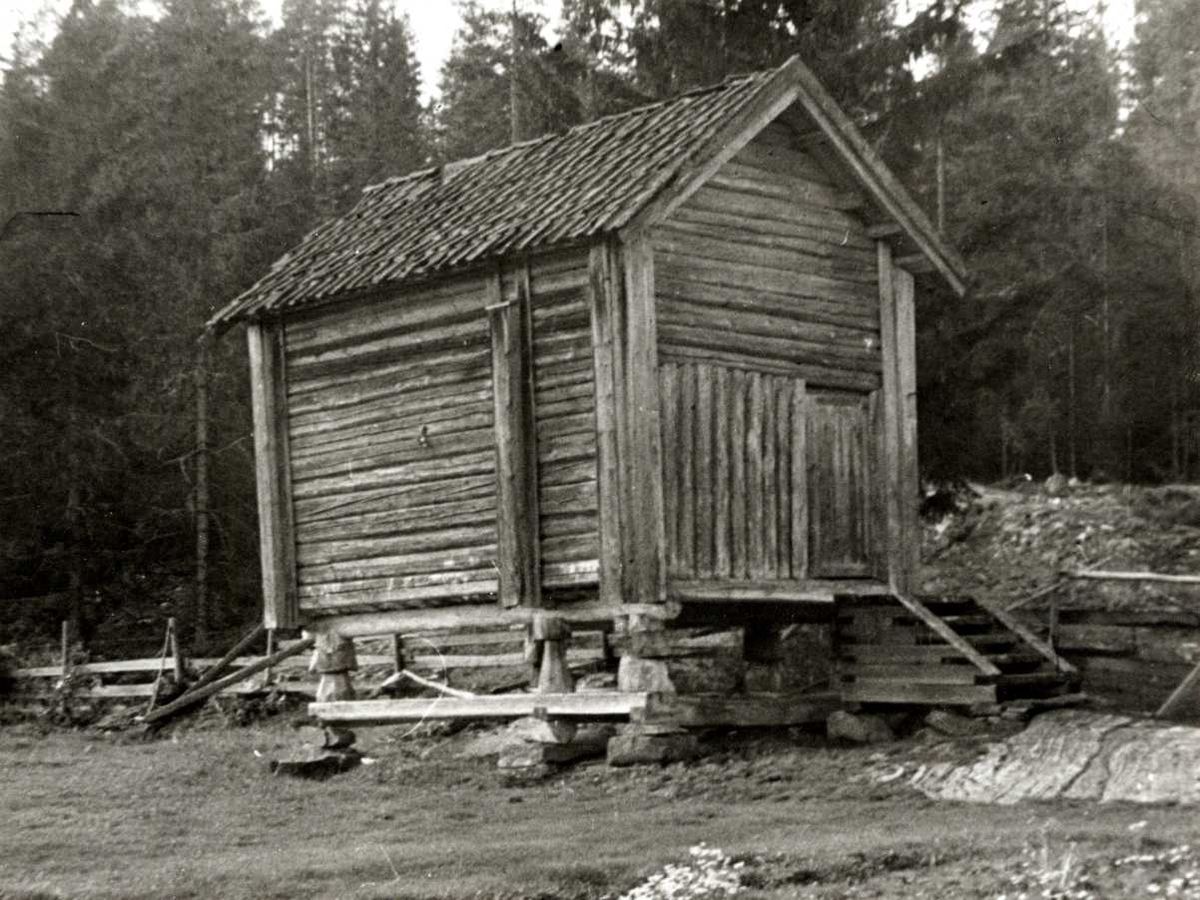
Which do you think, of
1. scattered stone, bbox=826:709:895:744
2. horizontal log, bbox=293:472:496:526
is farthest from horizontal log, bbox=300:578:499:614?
scattered stone, bbox=826:709:895:744

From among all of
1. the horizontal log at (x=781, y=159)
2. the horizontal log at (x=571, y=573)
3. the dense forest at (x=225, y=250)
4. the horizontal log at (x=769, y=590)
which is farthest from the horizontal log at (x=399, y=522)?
the dense forest at (x=225, y=250)

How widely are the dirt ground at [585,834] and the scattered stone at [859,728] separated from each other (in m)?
0.20

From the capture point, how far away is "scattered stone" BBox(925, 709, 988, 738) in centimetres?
1609

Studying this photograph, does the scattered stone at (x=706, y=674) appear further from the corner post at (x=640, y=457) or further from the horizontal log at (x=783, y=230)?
the horizontal log at (x=783, y=230)

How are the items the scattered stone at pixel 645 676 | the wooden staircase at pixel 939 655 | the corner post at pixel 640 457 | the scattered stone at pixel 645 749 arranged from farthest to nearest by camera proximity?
the wooden staircase at pixel 939 655 → the scattered stone at pixel 645 676 → the corner post at pixel 640 457 → the scattered stone at pixel 645 749

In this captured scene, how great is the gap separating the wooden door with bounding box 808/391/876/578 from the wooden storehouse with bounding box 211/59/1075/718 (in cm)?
3

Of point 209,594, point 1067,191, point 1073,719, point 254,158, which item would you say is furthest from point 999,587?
point 254,158

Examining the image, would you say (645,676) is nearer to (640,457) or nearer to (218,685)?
(640,457)

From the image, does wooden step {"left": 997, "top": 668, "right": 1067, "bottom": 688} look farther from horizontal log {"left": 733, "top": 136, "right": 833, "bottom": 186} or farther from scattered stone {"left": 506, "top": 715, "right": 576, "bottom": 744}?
horizontal log {"left": 733, "top": 136, "right": 833, "bottom": 186}

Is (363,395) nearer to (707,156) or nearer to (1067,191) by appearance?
(707,156)

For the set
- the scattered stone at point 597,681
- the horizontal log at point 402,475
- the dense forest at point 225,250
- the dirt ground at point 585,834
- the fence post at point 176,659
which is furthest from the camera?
the dense forest at point 225,250

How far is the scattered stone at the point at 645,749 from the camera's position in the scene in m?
16.1

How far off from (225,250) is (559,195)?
17.4 m

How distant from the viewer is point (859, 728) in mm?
17031
